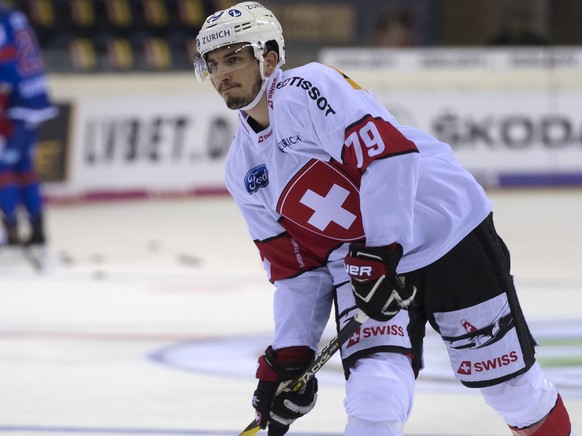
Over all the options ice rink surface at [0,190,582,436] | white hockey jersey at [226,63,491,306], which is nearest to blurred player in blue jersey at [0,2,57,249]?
ice rink surface at [0,190,582,436]

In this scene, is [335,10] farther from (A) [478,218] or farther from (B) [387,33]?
(A) [478,218]

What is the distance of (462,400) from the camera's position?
154 inches

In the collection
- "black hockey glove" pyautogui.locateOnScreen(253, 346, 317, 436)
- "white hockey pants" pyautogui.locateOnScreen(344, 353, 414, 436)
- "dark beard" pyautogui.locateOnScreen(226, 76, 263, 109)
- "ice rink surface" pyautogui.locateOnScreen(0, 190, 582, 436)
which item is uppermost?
"dark beard" pyautogui.locateOnScreen(226, 76, 263, 109)

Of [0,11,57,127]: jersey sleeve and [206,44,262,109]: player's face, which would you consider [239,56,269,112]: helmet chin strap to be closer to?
[206,44,262,109]: player's face

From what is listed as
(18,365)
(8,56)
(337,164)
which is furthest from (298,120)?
(8,56)

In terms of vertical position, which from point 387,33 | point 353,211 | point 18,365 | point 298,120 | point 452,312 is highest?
point 298,120

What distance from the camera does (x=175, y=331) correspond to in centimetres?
536

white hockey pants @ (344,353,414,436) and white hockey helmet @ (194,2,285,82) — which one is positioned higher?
white hockey helmet @ (194,2,285,82)

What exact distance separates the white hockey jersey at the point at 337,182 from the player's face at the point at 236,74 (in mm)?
43

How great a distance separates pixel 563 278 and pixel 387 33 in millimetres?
6041

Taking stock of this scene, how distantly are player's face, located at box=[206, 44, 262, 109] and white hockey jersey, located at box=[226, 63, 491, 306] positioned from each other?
0.14 feet

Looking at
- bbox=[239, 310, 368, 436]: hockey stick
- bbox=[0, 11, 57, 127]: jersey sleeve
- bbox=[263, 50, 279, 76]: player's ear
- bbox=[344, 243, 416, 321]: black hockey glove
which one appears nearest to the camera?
bbox=[344, 243, 416, 321]: black hockey glove

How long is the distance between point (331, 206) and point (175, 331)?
2.72 meters

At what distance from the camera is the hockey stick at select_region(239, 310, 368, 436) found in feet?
8.88
